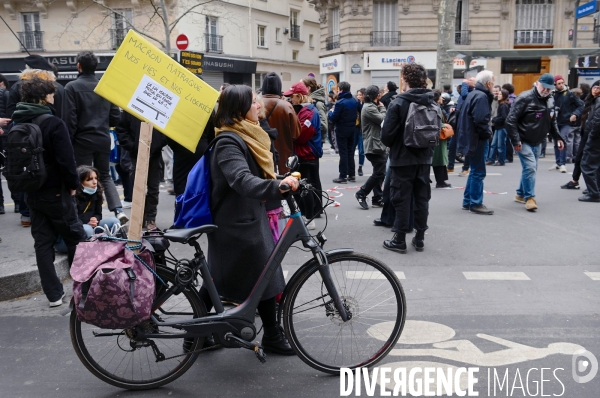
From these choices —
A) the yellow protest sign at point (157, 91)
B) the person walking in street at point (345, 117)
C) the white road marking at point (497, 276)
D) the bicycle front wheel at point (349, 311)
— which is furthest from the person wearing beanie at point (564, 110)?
the yellow protest sign at point (157, 91)

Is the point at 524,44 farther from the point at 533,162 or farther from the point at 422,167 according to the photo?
the point at 422,167

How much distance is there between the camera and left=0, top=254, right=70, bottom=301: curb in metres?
5.09

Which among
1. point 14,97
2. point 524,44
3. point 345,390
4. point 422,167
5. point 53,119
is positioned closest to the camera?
point 345,390

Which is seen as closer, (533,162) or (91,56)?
(91,56)

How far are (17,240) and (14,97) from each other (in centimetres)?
219

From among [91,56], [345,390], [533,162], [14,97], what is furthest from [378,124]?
[345,390]

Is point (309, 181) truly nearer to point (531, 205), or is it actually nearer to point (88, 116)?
point (88, 116)

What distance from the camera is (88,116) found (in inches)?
268

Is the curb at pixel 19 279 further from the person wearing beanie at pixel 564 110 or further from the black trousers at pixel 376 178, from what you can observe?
the person wearing beanie at pixel 564 110

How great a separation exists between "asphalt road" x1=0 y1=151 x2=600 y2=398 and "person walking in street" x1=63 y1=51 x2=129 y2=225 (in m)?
1.97

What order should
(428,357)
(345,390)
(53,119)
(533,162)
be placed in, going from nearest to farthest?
(345,390)
(428,357)
(53,119)
(533,162)

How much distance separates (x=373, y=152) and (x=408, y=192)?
2.68 meters

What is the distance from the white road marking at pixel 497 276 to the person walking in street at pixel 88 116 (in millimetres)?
4451

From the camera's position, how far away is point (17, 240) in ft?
21.6
